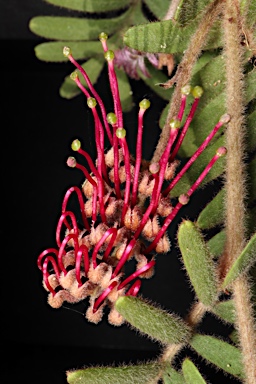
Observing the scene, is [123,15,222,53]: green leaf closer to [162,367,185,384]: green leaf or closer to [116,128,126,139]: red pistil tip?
[116,128,126,139]: red pistil tip

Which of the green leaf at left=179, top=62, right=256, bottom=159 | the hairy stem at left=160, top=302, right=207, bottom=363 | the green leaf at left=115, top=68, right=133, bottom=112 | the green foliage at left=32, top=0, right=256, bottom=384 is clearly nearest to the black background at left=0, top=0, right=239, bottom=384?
the green leaf at left=115, top=68, right=133, bottom=112

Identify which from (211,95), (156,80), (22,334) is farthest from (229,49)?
(22,334)

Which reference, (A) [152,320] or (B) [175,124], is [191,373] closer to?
(A) [152,320]

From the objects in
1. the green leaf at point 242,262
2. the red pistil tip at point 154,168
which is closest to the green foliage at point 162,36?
the red pistil tip at point 154,168

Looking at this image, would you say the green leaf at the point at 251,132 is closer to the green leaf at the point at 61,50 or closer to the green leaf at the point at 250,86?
the green leaf at the point at 250,86

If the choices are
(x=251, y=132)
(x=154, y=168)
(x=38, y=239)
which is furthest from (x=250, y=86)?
(x=38, y=239)

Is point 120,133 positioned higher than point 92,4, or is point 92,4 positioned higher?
point 92,4

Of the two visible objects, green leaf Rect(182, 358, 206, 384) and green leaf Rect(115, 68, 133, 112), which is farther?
green leaf Rect(115, 68, 133, 112)
